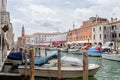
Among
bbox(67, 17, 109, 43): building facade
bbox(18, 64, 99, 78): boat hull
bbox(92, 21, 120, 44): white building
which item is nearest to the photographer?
bbox(18, 64, 99, 78): boat hull

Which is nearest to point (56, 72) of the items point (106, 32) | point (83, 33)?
point (106, 32)

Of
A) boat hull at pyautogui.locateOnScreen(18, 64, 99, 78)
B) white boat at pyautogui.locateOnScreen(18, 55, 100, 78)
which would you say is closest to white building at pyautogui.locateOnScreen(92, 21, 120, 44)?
white boat at pyautogui.locateOnScreen(18, 55, 100, 78)

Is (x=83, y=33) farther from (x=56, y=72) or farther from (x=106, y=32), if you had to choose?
(x=56, y=72)

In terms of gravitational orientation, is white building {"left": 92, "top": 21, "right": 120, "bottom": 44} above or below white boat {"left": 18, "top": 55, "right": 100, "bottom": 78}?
above

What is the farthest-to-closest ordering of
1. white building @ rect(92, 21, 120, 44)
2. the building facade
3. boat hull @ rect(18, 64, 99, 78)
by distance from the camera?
the building facade, white building @ rect(92, 21, 120, 44), boat hull @ rect(18, 64, 99, 78)

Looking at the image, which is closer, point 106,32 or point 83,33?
point 106,32

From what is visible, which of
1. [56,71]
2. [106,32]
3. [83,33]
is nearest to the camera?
[56,71]

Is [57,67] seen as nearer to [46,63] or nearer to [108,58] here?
[46,63]

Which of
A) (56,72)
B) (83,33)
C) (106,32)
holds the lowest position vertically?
(56,72)

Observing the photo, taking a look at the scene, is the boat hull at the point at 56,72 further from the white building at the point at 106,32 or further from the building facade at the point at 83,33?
the building facade at the point at 83,33

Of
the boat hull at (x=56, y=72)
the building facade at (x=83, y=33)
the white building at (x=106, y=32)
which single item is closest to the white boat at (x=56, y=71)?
the boat hull at (x=56, y=72)

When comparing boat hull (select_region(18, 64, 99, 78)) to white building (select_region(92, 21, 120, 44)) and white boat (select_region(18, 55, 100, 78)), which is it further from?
white building (select_region(92, 21, 120, 44))

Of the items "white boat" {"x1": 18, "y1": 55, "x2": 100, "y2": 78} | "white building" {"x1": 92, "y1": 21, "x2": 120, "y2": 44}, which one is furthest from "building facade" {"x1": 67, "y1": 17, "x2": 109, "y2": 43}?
"white boat" {"x1": 18, "y1": 55, "x2": 100, "y2": 78}

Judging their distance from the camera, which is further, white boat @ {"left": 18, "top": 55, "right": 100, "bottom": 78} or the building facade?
the building facade
